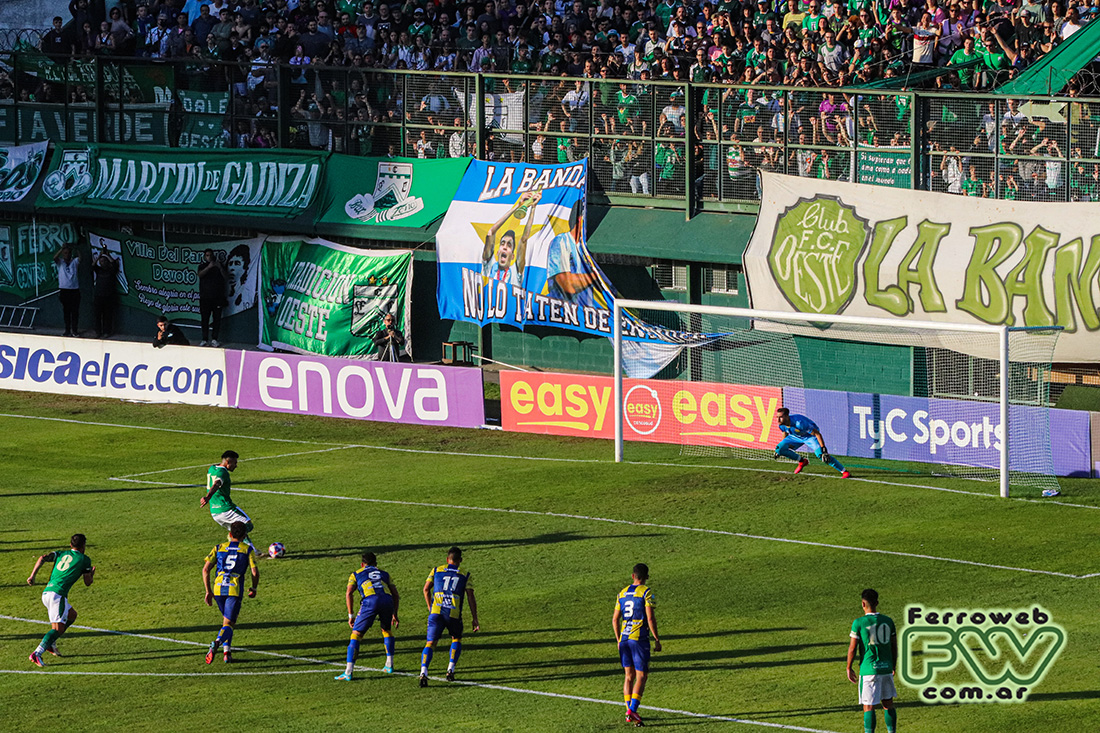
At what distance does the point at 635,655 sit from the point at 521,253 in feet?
69.0

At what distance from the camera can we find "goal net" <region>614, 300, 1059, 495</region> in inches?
1193

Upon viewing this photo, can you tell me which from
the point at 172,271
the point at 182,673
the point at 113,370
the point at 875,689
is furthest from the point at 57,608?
the point at 172,271

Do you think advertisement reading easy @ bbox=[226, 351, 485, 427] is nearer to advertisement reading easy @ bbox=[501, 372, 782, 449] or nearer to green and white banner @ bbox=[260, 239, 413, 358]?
advertisement reading easy @ bbox=[501, 372, 782, 449]

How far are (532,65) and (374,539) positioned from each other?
1725 centimetres

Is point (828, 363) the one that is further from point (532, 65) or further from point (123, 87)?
point (123, 87)

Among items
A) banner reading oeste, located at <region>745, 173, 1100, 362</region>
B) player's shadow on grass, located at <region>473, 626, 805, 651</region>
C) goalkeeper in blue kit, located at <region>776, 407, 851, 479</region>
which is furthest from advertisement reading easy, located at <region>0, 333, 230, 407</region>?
player's shadow on grass, located at <region>473, 626, 805, 651</region>

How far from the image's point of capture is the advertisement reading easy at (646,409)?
32.8m

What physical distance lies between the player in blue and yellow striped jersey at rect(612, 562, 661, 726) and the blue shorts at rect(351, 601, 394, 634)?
3031mm

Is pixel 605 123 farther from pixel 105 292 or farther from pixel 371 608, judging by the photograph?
pixel 371 608

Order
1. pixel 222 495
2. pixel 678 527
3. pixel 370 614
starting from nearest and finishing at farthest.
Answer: pixel 370 614, pixel 222 495, pixel 678 527

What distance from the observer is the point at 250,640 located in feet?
73.4

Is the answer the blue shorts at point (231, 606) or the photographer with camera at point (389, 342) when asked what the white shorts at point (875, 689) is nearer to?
the blue shorts at point (231, 606)

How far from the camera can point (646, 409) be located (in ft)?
112

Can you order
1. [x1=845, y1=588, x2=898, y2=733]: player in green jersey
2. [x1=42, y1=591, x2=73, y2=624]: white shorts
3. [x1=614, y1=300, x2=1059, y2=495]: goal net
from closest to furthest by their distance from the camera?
[x1=845, y1=588, x2=898, y2=733]: player in green jersey → [x1=42, y1=591, x2=73, y2=624]: white shorts → [x1=614, y1=300, x2=1059, y2=495]: goal net
